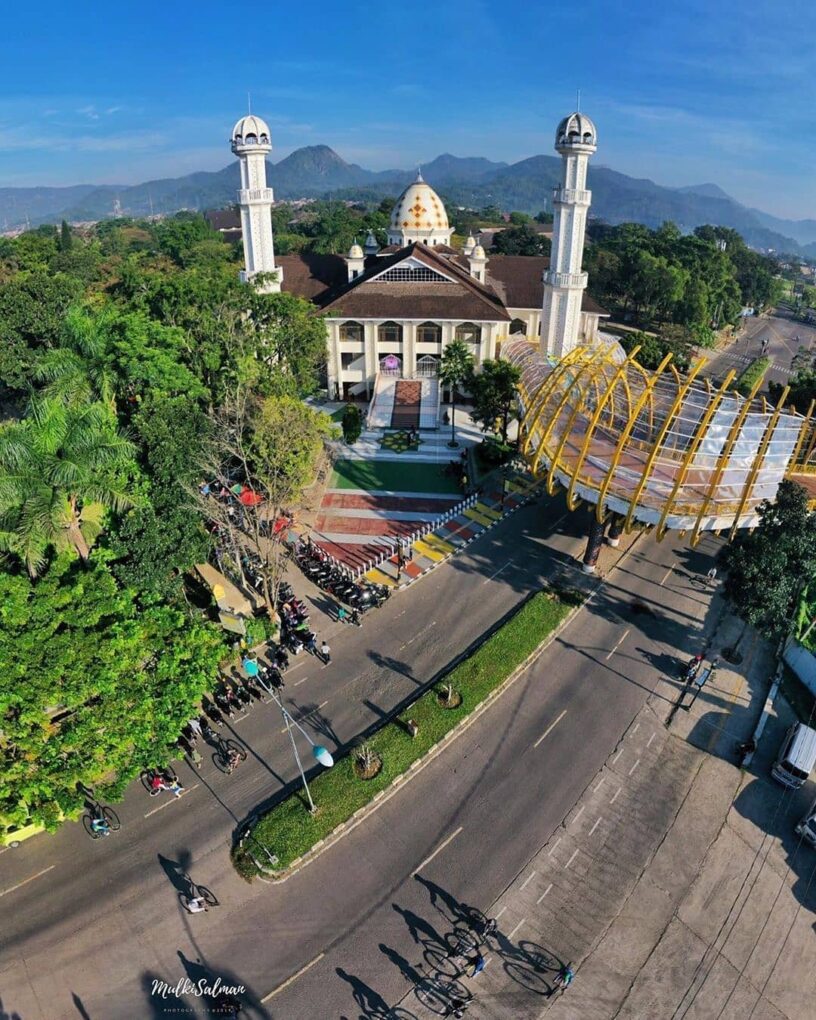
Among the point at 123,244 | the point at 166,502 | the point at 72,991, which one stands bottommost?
the point at 72,991

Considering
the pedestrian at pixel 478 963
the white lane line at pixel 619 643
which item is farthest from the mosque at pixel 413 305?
the pedestrian at pixel 478 963

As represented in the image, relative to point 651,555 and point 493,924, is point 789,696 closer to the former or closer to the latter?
point 651,555

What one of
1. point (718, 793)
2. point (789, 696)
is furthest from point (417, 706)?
point (789, 696)

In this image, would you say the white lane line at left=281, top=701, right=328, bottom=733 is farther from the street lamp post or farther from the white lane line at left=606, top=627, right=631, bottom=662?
the white lane line at left=606, top=627, right=631, bottom=662

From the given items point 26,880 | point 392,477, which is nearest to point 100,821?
point 26,880

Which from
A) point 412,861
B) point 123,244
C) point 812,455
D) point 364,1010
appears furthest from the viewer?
point 123,244
